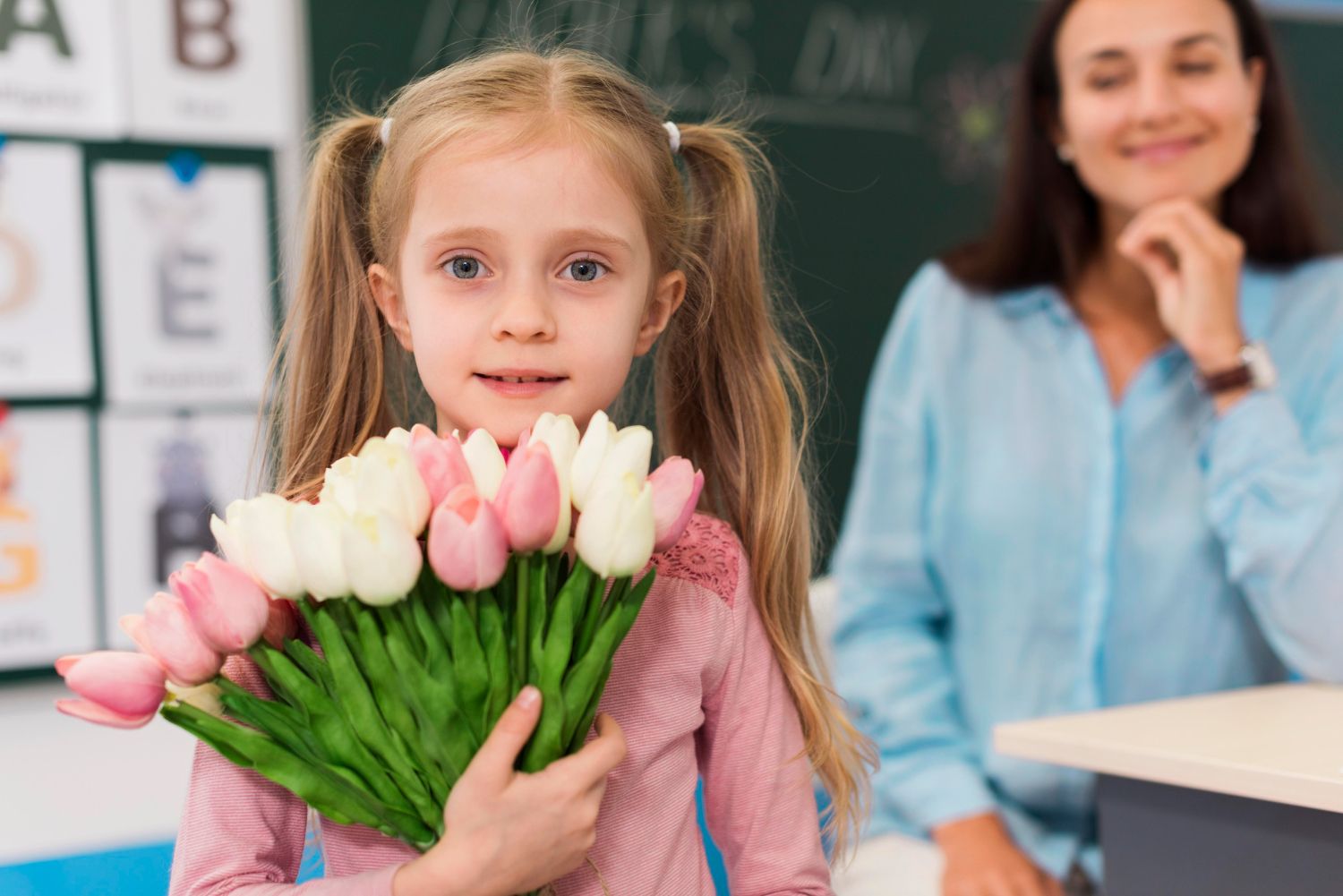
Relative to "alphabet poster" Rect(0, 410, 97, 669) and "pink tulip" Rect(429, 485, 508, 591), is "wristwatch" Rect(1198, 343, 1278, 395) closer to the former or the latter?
"pink tulip" Rect(429, 485, 508, 591)

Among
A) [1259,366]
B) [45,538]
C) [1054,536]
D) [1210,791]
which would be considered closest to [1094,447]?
[1054,536]

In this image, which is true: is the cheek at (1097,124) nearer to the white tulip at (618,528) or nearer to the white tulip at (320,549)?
the white tulip at (618,528)

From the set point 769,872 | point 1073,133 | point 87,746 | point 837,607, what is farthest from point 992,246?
point 87,746

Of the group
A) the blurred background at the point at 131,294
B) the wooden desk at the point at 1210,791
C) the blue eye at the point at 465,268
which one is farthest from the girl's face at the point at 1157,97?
the blue eye at the point at 465,268

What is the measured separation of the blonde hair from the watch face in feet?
2.84

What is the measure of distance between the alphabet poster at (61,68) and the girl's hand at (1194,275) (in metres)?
1.71

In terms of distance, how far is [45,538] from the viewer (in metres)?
2.38

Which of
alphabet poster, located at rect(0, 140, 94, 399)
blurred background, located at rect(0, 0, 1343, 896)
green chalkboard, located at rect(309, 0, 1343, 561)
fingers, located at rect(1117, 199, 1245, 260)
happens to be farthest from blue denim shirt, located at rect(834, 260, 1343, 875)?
alphabet poster, located at rect(0, 140, 94, 399)

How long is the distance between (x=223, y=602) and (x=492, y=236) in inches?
12.7

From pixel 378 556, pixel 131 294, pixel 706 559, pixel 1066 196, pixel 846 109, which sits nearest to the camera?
pixel 378 556

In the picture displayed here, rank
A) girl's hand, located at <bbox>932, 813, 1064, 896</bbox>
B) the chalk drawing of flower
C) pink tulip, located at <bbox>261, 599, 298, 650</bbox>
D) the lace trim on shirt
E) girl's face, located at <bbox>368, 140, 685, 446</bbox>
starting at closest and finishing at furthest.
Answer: pink tulip, located at <bbox>261, 599, 298, 650</bbox>, girl's face, located at <bbox>368, 140, 685, 446</bbox>, the lace trim on shirt, girl's hand, located at <bbox>932, 813, 1064, 896</bbox>, the chalk drawing of flower

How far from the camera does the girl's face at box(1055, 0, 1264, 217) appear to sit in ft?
6.07

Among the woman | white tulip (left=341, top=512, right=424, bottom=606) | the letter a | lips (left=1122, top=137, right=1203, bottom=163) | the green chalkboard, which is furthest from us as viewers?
the green chalkboard

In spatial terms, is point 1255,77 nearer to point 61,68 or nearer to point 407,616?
point 407,616
